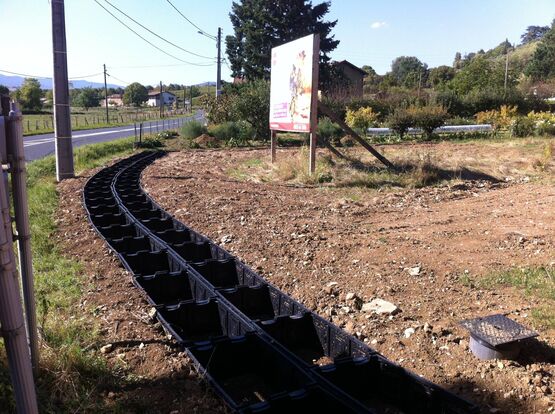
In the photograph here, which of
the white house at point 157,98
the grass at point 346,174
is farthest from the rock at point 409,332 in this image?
the white house at point 157,98

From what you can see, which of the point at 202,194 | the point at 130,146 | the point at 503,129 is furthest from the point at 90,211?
the point at 503,129

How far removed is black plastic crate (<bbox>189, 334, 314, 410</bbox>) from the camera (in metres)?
3.71

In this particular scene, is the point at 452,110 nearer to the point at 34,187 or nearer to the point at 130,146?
the point at 130,146

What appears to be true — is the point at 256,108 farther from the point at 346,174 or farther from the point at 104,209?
the point at 104,209

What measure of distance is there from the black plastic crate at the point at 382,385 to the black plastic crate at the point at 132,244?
382cm

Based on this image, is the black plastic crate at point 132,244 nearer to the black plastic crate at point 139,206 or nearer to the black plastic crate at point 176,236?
the black plastic crate at point 176,236

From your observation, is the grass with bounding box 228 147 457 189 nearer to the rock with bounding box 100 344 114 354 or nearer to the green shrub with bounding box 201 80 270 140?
the rock with bounding box 100 344 114 354

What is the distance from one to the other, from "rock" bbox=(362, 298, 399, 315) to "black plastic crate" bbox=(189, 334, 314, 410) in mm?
1184

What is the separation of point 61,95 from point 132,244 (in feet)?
24.4

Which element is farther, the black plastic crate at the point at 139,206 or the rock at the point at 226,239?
the black plastic crate at the point at 139,206

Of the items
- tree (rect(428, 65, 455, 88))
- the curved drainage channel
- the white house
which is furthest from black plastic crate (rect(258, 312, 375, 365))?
the white house

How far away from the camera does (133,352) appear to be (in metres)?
3.74

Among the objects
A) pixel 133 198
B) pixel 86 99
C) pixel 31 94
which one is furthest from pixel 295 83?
pixel 86 99

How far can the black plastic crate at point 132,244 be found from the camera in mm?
6708
